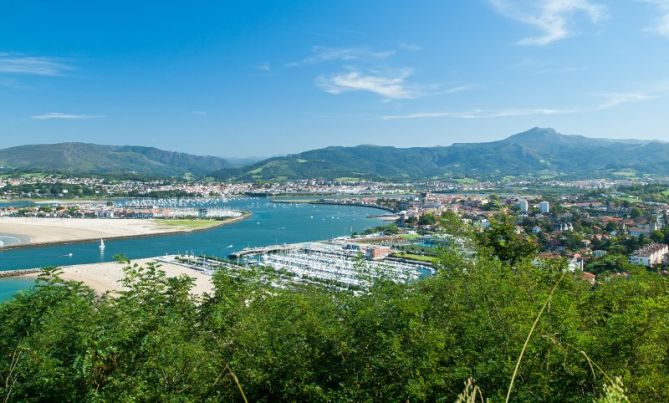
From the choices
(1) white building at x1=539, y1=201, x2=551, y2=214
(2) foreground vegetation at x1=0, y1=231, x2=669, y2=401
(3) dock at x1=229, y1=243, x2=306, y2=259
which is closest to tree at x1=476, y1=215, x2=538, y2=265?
(2) foreground vegetation at x1=0, y1=231, x2=669, y2=401

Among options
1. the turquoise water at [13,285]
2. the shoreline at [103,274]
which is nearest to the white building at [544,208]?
the shoreline at [103,274]

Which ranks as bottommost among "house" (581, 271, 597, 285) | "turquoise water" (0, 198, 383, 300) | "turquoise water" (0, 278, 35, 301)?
"turquoise water" (0, 198, 383, 300)

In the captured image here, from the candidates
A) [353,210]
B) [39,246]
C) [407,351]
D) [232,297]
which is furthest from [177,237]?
[407,351]

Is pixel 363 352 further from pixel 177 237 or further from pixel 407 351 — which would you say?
pixel 177 237

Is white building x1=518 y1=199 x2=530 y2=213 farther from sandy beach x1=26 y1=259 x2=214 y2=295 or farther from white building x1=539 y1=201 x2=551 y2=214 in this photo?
sandy beach x1=26 y1=259 x2=214 y2=295

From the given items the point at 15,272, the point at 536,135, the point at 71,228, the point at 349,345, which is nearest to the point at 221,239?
the point at 71,228

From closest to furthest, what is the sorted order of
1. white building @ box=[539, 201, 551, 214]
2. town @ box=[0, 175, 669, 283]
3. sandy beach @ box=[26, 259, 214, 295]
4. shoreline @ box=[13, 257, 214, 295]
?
town @ box=[0, 175, 669, 283] → sandy beach @ box=[26, 259, 214, 295] → shoreline @ box=[13, 257, 214, 295] → white building @ box=[539, 201, 551, 214]

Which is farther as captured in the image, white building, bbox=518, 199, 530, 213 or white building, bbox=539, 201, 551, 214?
white building, bbox=518, 199, 530, 213
